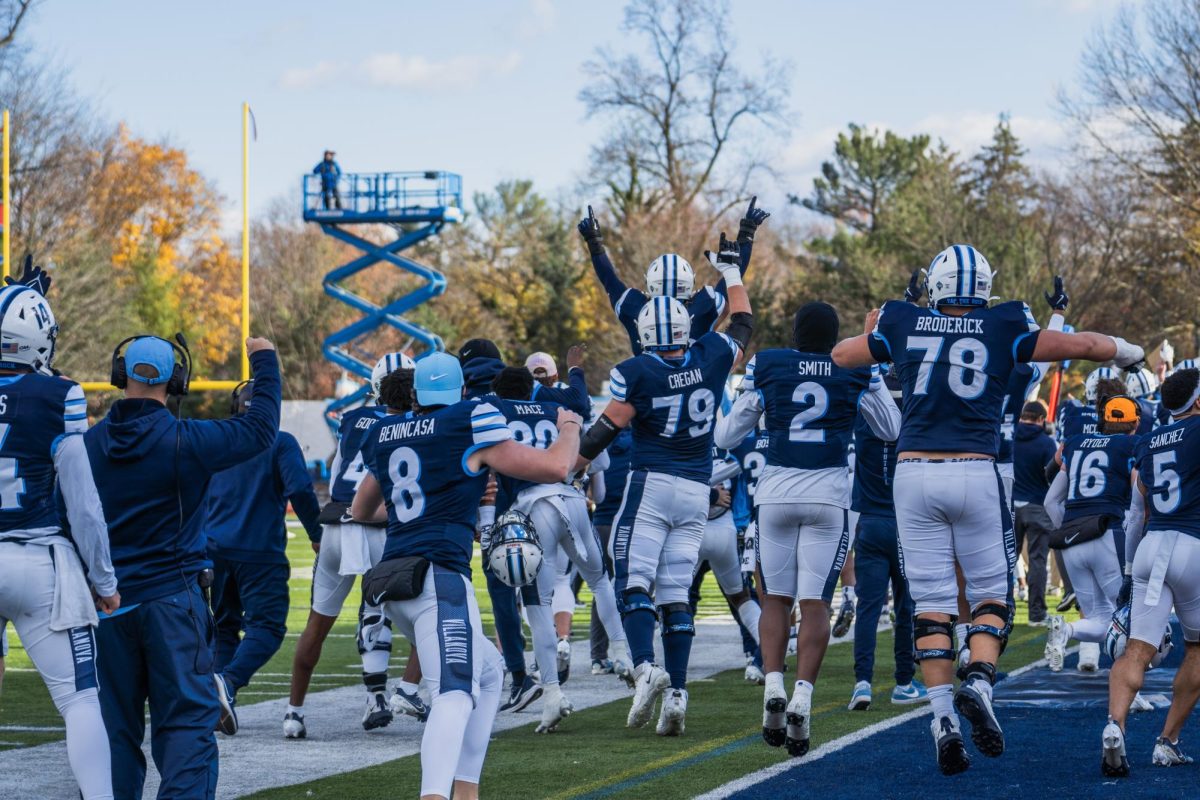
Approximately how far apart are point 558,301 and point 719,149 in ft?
45.5

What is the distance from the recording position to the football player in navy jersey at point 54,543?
575cm

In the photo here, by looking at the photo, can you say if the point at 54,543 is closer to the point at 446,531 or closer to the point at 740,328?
the point at 446,531

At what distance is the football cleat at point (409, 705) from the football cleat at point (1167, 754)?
11.6 feet

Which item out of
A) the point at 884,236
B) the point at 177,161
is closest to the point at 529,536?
the point at 884,236

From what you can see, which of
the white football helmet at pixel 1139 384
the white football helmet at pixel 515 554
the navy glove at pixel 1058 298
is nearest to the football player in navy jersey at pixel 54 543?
the white football helmet at pixel 515 554

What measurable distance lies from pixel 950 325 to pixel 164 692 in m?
3.63

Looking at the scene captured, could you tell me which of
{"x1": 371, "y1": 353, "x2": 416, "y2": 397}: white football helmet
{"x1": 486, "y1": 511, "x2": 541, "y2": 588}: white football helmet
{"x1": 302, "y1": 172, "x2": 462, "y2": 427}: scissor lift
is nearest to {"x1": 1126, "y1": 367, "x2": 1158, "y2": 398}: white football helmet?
{"x1": 371, "y1": 353, "x2": 416, "y2": 397}: white football helmet

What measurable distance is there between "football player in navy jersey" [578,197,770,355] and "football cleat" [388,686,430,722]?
89.6 inches

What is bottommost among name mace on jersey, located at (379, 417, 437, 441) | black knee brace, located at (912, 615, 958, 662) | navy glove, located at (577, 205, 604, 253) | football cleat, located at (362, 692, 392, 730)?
football cleat, located at (362, 692, 392, 730)

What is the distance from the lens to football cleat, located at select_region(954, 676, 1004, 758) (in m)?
6.73

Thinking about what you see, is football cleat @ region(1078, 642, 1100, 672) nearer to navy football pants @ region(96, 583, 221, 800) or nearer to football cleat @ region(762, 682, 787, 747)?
football cleat @ region(762, 682, 787, 747)

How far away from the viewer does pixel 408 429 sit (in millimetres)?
6176

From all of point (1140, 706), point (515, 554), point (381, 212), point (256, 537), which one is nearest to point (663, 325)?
point (515, 554)

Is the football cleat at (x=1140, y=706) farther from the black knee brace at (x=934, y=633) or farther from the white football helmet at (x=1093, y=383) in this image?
the black knee brace at (x=934, y=633)
